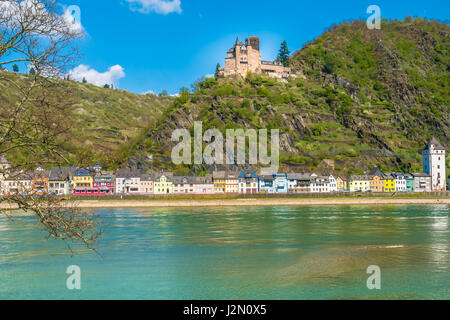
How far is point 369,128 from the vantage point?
110 m

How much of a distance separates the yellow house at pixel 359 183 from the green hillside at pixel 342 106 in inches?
180

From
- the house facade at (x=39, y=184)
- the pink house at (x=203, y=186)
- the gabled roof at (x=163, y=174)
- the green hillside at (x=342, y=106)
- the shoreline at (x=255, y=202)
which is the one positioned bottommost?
the shoreline at (x=255, y=202)

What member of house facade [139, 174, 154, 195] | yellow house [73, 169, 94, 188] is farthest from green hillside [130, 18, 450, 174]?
yellow house [73, 169, 94, 188]

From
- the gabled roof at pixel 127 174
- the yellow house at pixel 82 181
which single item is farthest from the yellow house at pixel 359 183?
the yellow house at pixel 82 181

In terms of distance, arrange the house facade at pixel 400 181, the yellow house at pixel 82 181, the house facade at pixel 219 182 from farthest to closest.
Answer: the house facade at pixel 400 181 → the house facade at pixel 219 182 → the yellow house at pixel 82 181

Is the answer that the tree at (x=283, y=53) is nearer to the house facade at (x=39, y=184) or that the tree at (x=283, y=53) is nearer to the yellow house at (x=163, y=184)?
the yellow house at (x=163, y=184)

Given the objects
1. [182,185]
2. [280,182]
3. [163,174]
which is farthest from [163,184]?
[280,182]

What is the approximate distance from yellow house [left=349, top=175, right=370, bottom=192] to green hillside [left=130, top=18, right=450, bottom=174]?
4563 mm

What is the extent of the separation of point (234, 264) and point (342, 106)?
104 m

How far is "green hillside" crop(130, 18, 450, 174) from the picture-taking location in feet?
333

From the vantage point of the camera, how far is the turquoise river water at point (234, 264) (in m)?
14.9
